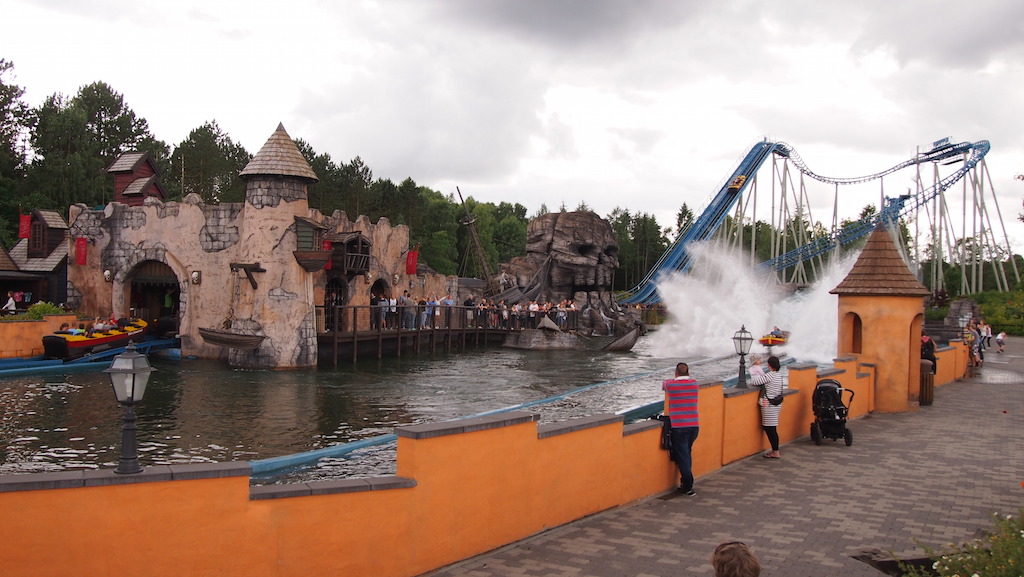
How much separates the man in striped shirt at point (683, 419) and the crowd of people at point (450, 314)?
70.2ft

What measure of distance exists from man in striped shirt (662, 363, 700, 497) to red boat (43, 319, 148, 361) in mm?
20817

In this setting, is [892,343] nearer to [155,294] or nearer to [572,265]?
[155,294]

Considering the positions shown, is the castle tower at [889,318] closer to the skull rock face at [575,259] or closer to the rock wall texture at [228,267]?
the rock wall texture at [228,267]

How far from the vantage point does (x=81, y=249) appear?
93.8 feet

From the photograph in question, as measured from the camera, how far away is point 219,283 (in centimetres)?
2734

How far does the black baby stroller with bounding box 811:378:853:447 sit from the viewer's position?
1108cm

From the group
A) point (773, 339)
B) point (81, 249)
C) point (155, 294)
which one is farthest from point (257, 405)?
point (773, 339)

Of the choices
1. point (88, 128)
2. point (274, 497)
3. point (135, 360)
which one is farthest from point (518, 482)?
point (88, 128)

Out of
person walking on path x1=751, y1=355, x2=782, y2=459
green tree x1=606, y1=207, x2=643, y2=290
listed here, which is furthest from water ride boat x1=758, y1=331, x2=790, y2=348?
green tree x1=606, y1=207, x2=643, y2=290

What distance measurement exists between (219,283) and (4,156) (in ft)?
72.2

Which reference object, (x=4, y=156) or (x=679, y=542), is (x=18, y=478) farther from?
(x=4, y=156)

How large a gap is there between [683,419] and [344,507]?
13.4ft

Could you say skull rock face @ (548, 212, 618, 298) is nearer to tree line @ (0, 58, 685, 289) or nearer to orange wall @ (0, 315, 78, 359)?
tree line @ (0, 58, 685, 289)

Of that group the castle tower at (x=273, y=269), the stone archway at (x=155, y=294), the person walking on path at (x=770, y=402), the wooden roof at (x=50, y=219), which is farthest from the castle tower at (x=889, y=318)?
the wooden roof at (x=50, y=219)
